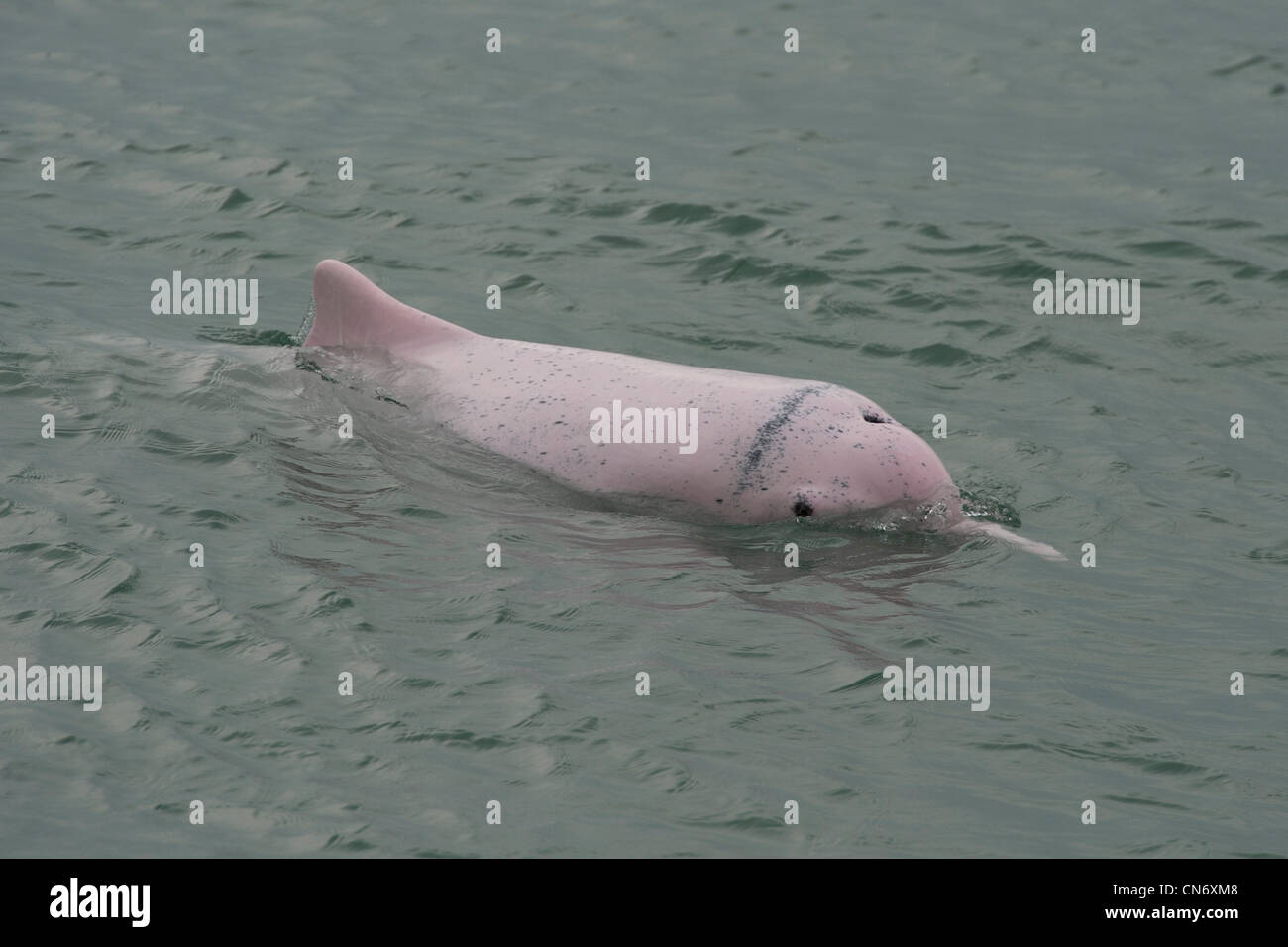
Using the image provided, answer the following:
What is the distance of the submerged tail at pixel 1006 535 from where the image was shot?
33.3ft

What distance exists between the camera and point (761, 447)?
10.3 m

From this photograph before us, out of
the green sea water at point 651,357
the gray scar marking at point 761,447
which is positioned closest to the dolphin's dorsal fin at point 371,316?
the green sea water at point 651,357

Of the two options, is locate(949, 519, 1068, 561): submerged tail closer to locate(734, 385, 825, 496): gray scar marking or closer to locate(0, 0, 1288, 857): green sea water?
locate(0, 0, 1288, 857): green sea water

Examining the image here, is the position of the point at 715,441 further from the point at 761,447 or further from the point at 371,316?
the point at 371,316

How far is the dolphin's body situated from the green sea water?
20 cm

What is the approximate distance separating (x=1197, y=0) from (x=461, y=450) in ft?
53.2

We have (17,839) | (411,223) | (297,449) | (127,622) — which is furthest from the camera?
(411,223)

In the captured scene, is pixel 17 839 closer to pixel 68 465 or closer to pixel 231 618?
pixel 231 618

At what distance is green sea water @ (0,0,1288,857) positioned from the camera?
7.63 meters

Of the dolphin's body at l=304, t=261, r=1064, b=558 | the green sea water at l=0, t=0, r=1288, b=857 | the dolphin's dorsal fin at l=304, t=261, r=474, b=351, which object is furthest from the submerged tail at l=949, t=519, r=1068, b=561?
the dolphin's dorsal fin at l=304, t=261, r=474, b=351

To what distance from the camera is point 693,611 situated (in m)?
9.33

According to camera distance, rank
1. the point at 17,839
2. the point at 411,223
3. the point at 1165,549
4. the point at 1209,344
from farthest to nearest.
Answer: the point at 411,223 → the point at 1209,344 → the point at 1165,549 → the point at 17,839

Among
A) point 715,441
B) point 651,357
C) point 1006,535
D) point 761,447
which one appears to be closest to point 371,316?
point 651,357
